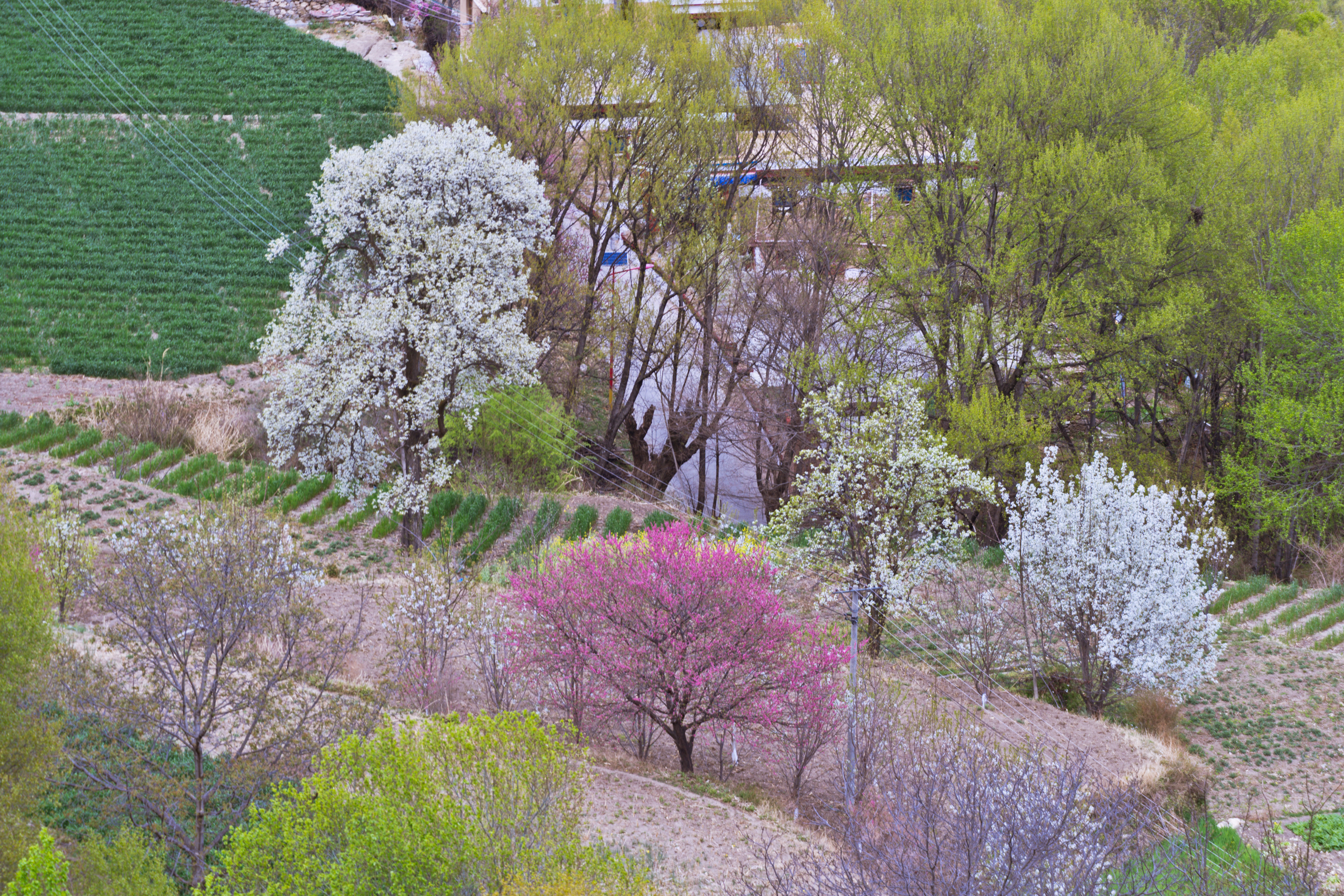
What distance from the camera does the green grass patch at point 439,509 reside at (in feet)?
74.4

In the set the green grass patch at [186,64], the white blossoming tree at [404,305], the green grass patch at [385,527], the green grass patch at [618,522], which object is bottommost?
the green grass patch at [385,527]

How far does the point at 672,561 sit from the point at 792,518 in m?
3.73

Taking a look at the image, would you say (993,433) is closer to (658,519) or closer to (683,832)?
(658,519)

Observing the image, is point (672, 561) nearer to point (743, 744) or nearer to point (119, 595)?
point (743, 744)

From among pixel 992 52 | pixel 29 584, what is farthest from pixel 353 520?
pixel 992 52

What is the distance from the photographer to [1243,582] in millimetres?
23484

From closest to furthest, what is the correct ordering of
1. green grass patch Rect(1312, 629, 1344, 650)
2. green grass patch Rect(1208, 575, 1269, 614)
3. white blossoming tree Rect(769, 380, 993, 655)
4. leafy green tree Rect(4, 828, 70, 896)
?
leafy green tree Rect(4, 828, 70, 896), white blossoming tree Rect(769, 380, 993, 655), green grass patch Rect(1312, 629, 1344, 650), green grass patch Rect(1208, 575, 1269, 614)

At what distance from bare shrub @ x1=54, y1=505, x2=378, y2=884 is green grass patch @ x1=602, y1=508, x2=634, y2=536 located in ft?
28.3

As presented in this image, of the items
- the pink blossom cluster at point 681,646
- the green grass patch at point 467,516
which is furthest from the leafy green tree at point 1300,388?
the green grass patch at point 467,516

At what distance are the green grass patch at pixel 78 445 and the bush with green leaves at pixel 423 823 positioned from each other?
17.2 m

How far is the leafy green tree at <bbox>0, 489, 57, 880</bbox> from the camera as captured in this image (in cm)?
1049

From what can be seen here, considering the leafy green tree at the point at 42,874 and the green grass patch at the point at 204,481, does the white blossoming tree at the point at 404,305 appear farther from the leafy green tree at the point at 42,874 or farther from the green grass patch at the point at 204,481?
the leafy green tree at the point at 42,874

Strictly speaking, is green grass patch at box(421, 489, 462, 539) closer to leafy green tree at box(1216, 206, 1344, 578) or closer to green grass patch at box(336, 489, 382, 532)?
green grass patch at box(336, 489, 382, 532)

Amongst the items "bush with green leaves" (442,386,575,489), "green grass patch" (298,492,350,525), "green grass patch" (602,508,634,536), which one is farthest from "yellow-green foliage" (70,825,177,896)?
"bush with green leaves" (442,386,575,489)
